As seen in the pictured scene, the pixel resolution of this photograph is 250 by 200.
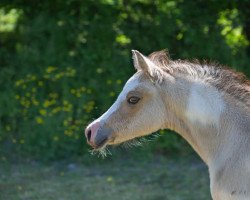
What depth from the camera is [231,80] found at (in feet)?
15.6

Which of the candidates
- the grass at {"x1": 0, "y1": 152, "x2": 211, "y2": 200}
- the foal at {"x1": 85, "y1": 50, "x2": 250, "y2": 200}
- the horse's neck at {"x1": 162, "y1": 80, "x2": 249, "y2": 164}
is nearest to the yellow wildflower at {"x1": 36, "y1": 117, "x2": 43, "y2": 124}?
the grass at {"x1": 0, "y1": 152, "x2": 211, "y2": 200}

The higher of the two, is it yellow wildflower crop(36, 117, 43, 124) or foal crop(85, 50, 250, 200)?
foal crop(85, 50, 250, 200)

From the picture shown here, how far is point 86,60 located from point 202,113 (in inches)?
215

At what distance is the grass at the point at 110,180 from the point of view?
323 inches

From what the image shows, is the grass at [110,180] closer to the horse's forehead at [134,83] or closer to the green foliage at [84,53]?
the green foliage at [84,53]

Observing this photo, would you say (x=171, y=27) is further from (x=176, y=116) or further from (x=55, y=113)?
(x=176, y=116)

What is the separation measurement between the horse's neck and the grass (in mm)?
3431

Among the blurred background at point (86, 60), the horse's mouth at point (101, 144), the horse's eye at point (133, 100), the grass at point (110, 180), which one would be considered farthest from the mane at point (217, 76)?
the blurred background at point (86, 60)

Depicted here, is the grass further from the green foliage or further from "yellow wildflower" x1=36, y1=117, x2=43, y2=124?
"yellow wildflower" x1=36, y1=117, x2=43, y2=124

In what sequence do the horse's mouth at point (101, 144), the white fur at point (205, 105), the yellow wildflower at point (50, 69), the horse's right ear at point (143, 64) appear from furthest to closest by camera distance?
the yellow wildflower at point (50, 69), the horse's mouth at point (101, 144), the horse's right ear at point (143, 64), the white fur at point (205, 105)

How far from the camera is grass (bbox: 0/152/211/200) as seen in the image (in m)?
8.20

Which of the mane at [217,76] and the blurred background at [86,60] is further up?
the mane at [217,76]

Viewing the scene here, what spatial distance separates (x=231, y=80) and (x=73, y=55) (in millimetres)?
5510

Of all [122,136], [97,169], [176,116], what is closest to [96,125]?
[122,136]
